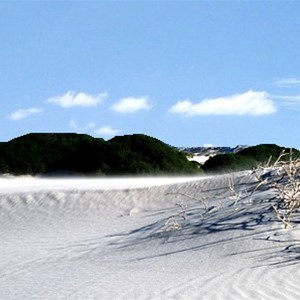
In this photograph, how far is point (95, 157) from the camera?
55.0 feet

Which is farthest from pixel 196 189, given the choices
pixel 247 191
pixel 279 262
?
pixel 279 262

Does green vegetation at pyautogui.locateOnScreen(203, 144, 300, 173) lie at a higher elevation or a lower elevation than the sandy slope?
higher

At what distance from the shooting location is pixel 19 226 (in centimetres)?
1004

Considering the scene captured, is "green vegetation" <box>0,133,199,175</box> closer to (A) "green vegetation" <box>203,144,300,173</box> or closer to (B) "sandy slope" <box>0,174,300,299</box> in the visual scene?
(A) "green vegetation" <box>203,144,300,173</box>

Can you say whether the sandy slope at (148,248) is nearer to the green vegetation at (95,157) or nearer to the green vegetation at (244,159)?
the green vegetation at (95,157)

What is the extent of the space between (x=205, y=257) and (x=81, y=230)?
2913mm

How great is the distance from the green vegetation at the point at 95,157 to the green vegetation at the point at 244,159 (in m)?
0.91

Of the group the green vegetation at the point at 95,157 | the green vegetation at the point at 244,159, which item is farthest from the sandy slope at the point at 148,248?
the green vegetation at the point at 244,159

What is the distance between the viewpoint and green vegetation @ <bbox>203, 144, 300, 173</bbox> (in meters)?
17.4

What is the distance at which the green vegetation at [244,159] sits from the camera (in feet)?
57.0

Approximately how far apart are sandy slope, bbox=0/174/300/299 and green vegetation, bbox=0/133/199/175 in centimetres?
543

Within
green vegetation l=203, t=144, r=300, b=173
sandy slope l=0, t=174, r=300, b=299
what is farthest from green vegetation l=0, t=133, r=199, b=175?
sandy slope l=0, t=174, r=300, b=299

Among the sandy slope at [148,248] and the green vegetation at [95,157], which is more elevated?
the green vegetation at [95,157]

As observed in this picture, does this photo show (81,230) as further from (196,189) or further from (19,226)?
(196,189)
